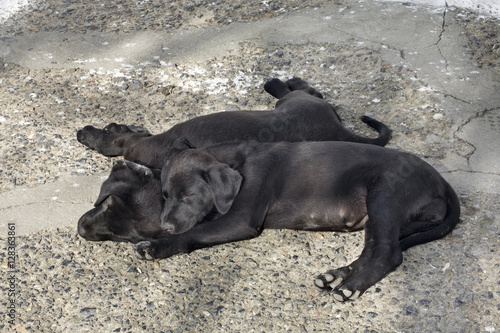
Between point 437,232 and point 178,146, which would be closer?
point 437,232

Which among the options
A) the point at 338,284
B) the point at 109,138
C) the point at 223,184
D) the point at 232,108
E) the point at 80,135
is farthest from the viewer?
the point at 232,108

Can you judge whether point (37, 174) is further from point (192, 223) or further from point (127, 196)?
point (192, 223)

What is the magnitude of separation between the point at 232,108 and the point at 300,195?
63.4 inches

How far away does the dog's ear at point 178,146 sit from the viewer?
13.1 ft

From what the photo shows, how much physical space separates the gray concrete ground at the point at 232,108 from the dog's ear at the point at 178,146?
0.66 m

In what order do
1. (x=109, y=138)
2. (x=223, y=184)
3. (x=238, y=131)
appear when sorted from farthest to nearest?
(x=109, y=138) < (x=238, y=131) < (x=223, y=184)

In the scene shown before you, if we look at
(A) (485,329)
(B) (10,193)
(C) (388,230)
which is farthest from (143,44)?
(A) (485,329)

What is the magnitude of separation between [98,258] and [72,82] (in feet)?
7.90

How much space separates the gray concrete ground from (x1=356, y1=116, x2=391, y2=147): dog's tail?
117 millimetres

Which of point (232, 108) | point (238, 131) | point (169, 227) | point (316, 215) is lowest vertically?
point (232, 108)

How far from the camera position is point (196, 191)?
3.66 m

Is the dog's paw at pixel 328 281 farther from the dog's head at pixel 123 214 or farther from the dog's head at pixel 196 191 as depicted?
the dog's head at pixel 123 214

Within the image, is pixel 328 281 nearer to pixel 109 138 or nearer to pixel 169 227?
pixel 169 227

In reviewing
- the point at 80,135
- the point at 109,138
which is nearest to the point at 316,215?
the point at 109,138
